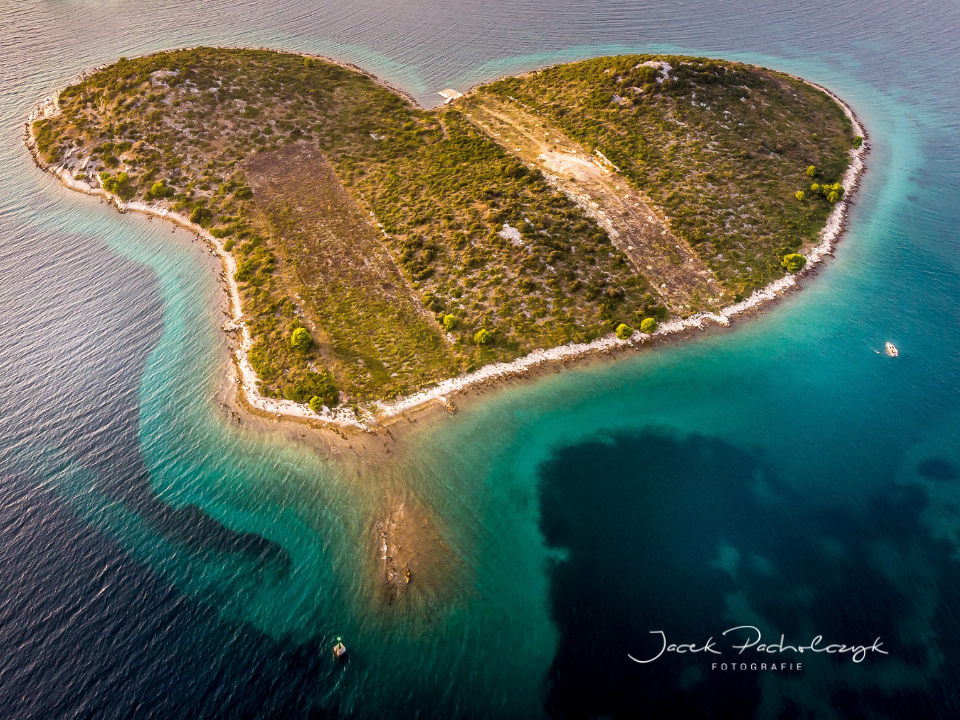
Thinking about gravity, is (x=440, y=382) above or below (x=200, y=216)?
below

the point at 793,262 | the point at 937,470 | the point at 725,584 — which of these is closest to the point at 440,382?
the point at 725,584

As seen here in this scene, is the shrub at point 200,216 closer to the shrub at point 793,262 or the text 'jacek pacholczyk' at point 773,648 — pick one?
the text 'jacek pacholczyk' at point 773,648

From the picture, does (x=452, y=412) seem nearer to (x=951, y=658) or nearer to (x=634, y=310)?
(x=634, y=310)

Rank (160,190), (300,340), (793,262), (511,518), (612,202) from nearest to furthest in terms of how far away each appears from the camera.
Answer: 1. (511,518)
2. (300,340)
3. (793,262)
4. (612,202)
5. (160,190)

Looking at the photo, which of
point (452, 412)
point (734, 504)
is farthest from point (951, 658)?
point (452, 412)

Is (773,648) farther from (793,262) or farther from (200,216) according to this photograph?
(200,216)

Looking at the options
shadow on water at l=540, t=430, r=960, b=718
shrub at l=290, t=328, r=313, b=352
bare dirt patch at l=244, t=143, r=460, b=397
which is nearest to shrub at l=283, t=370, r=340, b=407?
bare dirt patch at l=244, t=143, r=460, b=397

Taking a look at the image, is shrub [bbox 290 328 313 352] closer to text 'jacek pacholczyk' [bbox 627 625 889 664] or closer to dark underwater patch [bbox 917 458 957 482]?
text 'jacek pacholczyk' [bbox 627 625 889 664]
